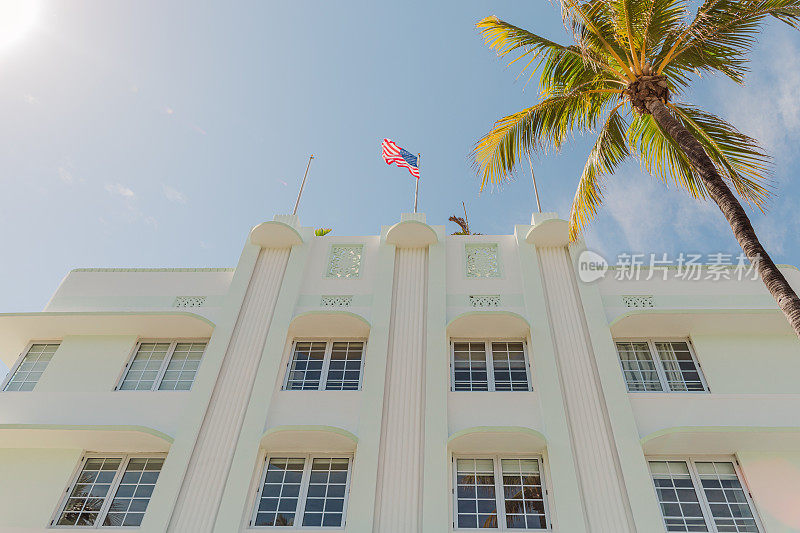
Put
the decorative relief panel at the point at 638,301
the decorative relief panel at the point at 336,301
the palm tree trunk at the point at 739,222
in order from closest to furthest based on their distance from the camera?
the palm tree trunk at the point at 739,222 < the decorative relief panel at the point at 638,301 < the decorative relief panel at the point at 336,301

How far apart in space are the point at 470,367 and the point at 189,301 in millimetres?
6069

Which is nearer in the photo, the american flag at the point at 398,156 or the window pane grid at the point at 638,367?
the window pane grid at the point at 638,367

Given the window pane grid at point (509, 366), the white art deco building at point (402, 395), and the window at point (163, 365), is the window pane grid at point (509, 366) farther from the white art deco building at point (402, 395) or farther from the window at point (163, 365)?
the window at point (163, 365)

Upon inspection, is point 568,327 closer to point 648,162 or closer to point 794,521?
point 648,162

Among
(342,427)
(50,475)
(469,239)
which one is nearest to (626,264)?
(469,239)

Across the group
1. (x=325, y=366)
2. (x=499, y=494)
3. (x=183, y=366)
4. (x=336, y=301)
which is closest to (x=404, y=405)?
(x=325, y=366)

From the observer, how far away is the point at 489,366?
1113 centimetres

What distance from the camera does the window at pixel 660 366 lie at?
10805mm

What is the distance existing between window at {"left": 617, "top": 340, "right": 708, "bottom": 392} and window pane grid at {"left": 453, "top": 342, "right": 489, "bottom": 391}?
2666 millimetres

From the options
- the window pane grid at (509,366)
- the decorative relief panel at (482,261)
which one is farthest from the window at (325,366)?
the decorative relief panel at (482,261)

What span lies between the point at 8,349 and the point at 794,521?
15007 millimetres

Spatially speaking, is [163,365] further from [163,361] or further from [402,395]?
[402,395]

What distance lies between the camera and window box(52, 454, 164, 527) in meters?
9.39

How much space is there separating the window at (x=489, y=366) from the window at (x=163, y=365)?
5.17 metres
